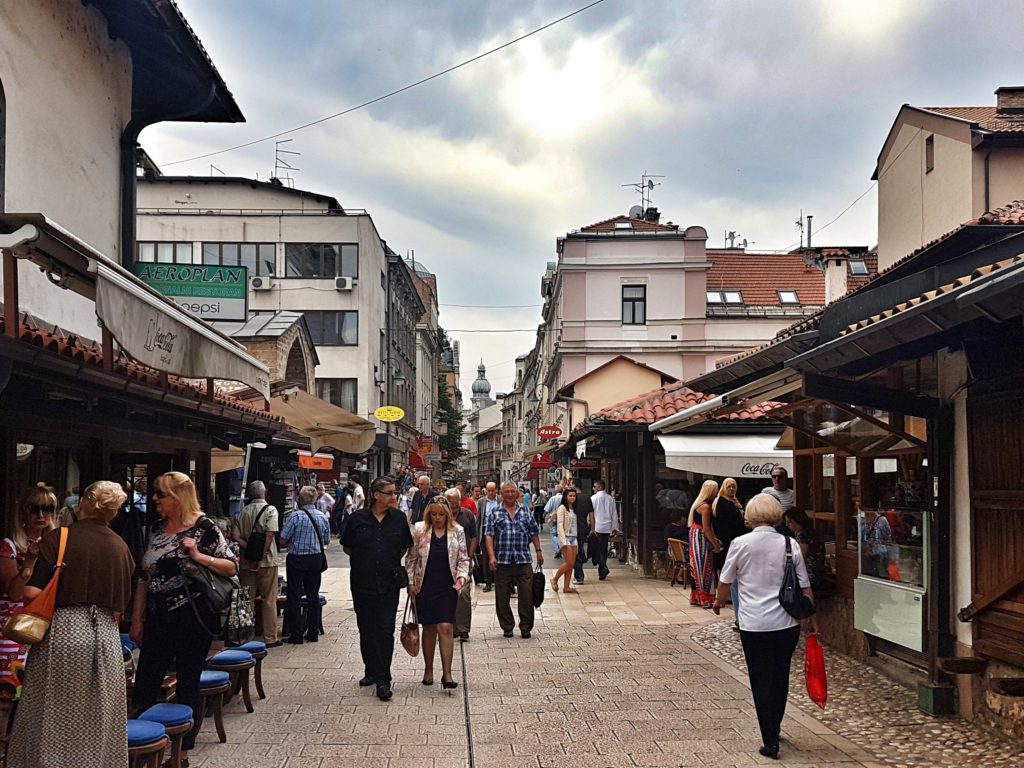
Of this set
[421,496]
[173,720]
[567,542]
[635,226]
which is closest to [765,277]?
[635,226]

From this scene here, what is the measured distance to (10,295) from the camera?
536cm

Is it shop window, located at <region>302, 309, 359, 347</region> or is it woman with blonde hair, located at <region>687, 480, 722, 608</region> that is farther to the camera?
shop window, located at <region>302, 309, 359, 347</region>

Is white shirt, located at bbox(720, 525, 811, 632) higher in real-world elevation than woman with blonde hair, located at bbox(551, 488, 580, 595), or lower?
higher

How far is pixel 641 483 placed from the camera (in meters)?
19.6

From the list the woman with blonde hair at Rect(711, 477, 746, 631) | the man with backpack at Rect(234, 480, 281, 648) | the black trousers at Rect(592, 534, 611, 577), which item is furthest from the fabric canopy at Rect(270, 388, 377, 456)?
the woman with blonde hair at Rect(711, 477, 746, 631)

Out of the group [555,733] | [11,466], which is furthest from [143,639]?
[555,733]

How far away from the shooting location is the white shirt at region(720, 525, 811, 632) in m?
6.73

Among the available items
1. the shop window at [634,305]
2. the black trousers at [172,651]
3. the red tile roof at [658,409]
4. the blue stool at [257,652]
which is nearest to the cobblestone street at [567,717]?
the blue stool at [257,652]

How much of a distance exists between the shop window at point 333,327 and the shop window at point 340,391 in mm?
1459

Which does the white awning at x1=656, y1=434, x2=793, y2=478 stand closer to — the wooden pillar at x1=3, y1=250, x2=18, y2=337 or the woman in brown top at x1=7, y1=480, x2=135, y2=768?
the woman in brown top at x1=7, y1=480, x2=135, y2=768

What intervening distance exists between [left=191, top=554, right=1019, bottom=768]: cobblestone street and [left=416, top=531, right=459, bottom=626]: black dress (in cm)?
63

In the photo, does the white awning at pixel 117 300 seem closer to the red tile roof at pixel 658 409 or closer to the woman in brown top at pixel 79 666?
the woman in brown top at pixel 79 666

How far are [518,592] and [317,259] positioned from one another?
95.4ft

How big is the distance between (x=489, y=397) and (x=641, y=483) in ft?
551
